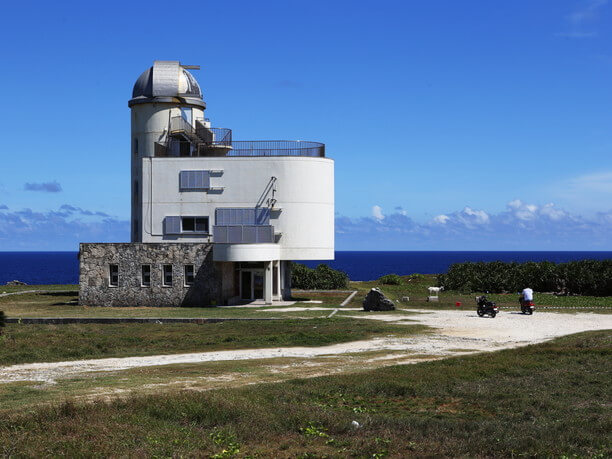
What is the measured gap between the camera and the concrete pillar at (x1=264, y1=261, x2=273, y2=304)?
47.8 m

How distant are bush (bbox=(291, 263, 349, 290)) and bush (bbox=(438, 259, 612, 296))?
7963mm

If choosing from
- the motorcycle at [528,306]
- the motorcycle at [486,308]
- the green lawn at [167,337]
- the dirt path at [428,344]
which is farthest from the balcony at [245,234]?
the motorcycle at [528,306]

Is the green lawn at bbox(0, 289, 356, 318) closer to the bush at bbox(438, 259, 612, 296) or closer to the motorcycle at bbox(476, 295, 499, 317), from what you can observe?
the motorcycle at bbox(476, 295, 499, 317)

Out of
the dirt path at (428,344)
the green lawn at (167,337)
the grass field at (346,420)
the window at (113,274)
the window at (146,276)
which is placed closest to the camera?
the grass field at (346,420)

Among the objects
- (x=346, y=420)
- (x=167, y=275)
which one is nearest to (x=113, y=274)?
(x=167, y=275)

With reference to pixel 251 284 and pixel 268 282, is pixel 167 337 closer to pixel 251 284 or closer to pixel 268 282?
pixel 268 282

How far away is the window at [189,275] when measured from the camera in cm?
4678

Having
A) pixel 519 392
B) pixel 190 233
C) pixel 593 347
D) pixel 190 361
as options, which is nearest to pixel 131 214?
pixel 190 233

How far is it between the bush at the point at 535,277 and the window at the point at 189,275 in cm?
2186

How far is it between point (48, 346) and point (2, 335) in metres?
3.24

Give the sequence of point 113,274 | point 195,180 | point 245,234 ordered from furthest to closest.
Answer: point 195,180
point 245,234
point 113,274

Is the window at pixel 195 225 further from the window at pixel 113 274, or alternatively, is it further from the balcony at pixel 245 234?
the window at pixel 113 274

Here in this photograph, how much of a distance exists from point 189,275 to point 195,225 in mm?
3693

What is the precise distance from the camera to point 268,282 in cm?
4794
